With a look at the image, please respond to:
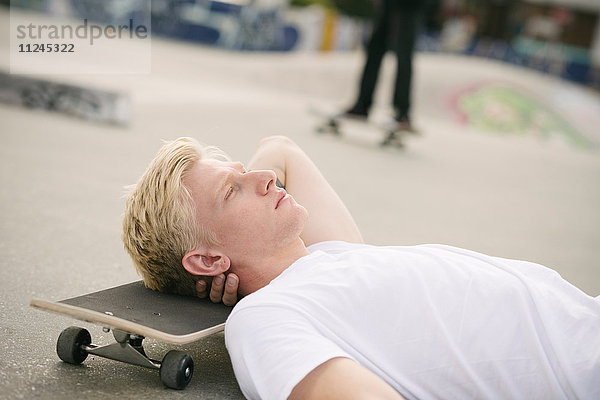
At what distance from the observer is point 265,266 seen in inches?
78.7

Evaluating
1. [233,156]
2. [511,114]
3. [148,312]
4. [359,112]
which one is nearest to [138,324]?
[148,312]

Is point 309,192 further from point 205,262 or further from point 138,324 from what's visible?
point 138,324

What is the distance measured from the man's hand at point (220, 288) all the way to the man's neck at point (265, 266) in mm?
31

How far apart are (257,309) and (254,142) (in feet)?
19.1

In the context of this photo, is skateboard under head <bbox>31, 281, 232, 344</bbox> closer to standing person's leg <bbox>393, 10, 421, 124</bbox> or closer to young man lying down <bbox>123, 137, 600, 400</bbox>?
young man lying down <bbox>123, 137, 600, 400</bbox>

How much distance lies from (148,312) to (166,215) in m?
0.27

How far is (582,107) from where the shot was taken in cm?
2245

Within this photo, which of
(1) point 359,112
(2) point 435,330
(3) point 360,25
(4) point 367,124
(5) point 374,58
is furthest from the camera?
(3) point 360,25

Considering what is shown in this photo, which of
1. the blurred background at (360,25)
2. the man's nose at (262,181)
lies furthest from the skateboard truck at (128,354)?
the blurred background at (360,25)

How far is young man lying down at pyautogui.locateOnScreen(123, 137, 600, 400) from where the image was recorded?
5.18 feet

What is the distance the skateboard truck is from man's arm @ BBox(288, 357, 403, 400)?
51 cm

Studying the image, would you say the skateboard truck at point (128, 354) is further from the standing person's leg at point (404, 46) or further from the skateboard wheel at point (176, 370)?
the standing person's leg at point (404, 46)

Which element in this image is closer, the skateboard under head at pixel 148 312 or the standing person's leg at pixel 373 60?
the skateboard under head at pixel 148 312

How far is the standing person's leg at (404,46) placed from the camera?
7.38 meters
